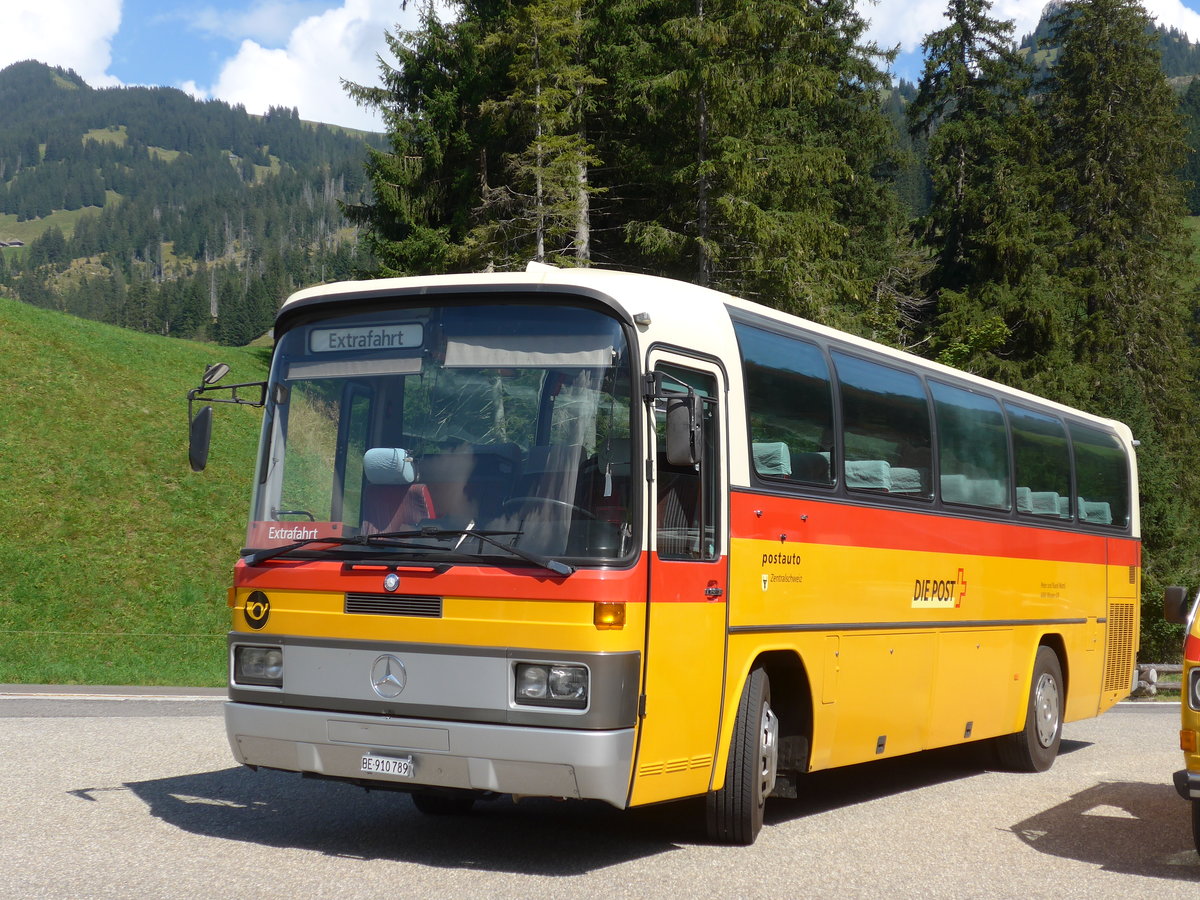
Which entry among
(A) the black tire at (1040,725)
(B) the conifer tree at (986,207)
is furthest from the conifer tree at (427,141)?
(A) the black tire at (1040,725)

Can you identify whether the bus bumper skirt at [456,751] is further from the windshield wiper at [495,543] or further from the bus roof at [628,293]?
the bus roof at [628,293]

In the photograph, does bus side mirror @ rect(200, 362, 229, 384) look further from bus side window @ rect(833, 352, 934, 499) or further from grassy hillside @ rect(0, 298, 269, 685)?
grassy hillside @ rect(0, 298, 269, 685)

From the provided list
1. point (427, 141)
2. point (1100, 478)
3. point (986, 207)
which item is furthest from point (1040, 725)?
point (986, 207)

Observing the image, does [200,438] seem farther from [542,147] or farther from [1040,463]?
[542,147]

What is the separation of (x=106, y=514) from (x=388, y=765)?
30700 millimetres

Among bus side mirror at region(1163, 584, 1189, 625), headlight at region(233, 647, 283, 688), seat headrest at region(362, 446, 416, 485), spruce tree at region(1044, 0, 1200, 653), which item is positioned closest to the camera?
seat headrest at region(362, 446, 416, 485)

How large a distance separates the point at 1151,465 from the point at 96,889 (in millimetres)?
38701

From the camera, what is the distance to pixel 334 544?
757cm

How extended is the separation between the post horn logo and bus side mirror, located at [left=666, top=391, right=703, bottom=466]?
7.97ft

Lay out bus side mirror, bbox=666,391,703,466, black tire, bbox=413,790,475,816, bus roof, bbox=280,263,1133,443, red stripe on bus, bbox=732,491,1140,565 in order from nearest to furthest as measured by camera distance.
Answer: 1. bus side mirror, bbox=666,391,703,466
2. bus roof, bbox=280,263,1133,443
3. red stripe on bus, bbox=732,491,1140,565
4. black tire, bbox=413,790,475,816

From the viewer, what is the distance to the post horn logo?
7719 millimetres

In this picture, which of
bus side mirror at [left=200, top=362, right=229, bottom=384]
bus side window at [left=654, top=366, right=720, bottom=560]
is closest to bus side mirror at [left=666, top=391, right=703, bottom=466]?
bus side window at [left=654, top=366, right=720, bottom=560]

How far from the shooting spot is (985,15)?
171 ft

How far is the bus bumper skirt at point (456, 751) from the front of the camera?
268 inches
